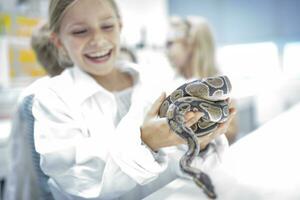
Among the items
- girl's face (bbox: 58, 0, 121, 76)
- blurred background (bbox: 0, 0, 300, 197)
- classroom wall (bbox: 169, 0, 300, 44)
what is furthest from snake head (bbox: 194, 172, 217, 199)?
classroom wall (bbox: 169, 0, 300, 44)

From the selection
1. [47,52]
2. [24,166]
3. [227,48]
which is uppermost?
[47,52]

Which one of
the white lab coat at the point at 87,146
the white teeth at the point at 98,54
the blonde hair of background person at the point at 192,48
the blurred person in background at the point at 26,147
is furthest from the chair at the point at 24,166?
the blonde hair of background person at the point at 192,48

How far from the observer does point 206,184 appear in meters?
0.39

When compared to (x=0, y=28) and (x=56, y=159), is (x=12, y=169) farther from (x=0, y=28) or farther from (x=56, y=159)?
(x=0, y=28)

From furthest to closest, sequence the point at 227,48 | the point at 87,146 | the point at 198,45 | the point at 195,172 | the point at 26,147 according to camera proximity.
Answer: the point at 227,48 < the point at 198,45 < the point at 26,147 < the point at 87,146 < the point at 195,172

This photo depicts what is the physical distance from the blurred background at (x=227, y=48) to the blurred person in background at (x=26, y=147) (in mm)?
193

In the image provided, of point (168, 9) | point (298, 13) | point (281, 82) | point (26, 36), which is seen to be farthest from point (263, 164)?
point (168, 9)

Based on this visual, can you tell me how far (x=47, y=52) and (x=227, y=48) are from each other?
6.21 feet

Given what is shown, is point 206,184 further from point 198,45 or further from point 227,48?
point 227,48

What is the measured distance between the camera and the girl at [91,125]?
469 mm

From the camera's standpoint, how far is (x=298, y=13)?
2254 mm

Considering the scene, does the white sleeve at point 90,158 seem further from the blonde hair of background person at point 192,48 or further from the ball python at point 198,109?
the blonde hair of background person at point 192,48

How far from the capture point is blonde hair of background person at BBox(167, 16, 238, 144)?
1.26m

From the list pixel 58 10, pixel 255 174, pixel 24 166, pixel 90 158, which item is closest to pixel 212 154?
pixel 255 174
